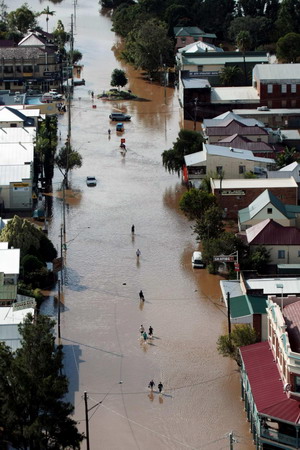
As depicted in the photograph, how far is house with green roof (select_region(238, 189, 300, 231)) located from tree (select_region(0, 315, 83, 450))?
2759 centimetres

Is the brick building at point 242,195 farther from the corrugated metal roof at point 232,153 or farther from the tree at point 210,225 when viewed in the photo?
the corrugated metal roof at point 232,153

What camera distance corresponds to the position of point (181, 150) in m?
88.2

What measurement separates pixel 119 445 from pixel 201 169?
38.5 meters

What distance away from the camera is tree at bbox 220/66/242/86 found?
377ft

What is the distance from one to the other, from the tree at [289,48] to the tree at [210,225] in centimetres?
5704

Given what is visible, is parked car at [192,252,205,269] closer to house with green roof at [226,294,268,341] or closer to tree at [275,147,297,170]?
house with green roof at [226,294,268,341]

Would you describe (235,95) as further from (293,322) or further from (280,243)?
(293,322)

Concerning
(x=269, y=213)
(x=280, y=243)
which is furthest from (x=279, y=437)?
(x=269, y=213)

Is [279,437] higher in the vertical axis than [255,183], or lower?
lower

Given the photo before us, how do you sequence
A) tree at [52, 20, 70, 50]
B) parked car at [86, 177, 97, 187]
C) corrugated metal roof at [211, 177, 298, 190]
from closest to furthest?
corrugated metal roof at [211, 177, 298, 190]
parked car at [86, 177, 97, 187]
tree at [52, 20, 70, 50]

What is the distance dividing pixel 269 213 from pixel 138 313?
12417 mm

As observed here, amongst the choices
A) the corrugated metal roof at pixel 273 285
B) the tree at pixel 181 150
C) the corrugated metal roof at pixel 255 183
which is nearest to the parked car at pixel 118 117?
the tree at pixel 181 150

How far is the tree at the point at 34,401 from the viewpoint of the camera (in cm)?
4394

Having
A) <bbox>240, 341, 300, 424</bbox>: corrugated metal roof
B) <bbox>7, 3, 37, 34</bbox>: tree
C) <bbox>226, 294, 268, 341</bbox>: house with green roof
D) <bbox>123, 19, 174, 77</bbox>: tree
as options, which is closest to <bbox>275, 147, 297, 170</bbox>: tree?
<bbox>226, 294, 268, 341</bbox>: house with green roof
